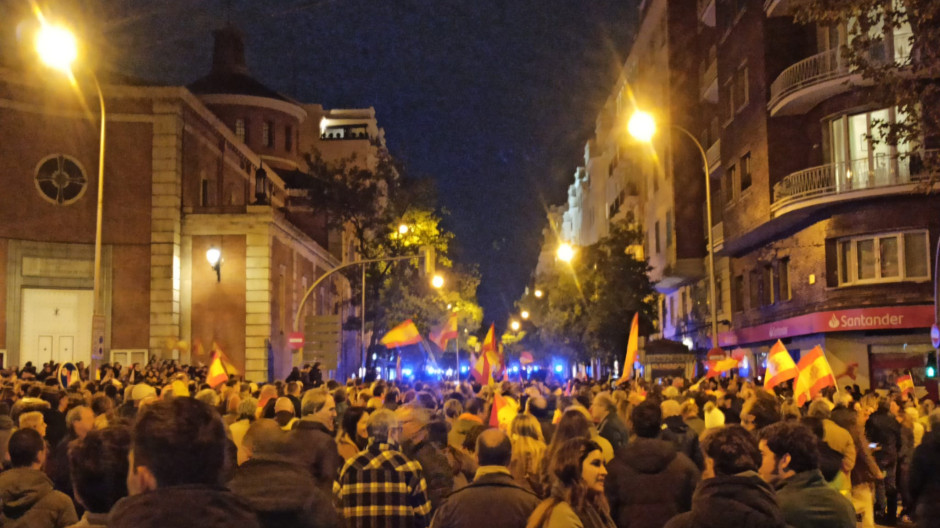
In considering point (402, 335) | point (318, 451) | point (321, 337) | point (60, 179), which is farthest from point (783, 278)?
point (318, 451)

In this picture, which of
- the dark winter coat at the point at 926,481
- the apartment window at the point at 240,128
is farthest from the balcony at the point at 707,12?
the dark winter coat at the point at 926,481

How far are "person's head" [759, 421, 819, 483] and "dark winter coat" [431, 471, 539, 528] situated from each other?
1335 millimetres

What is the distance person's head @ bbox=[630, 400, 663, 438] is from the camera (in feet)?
26.2

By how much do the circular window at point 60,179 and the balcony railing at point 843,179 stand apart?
22.7 meters

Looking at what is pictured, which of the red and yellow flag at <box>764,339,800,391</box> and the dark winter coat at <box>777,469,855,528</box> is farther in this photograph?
the red and yellow flag at <box>764,339,800,391</box>

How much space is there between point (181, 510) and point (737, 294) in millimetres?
38409

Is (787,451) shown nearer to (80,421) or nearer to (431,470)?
(431,470)

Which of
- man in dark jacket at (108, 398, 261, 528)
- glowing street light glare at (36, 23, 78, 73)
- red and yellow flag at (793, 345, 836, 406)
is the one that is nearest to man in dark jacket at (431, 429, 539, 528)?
man in dark jacket at (108, 398, 261, 528)

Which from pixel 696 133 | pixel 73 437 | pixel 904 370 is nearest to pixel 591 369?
pixel 696 133

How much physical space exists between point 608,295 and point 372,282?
14.7 meters

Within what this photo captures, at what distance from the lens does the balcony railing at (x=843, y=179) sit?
95.1 ft

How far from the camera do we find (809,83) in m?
30.2

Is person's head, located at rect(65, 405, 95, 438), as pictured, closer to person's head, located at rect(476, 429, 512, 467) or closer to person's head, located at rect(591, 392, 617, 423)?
person's head, located at rect(476, 429, 512, 467)

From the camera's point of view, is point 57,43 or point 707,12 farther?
point 707,12
